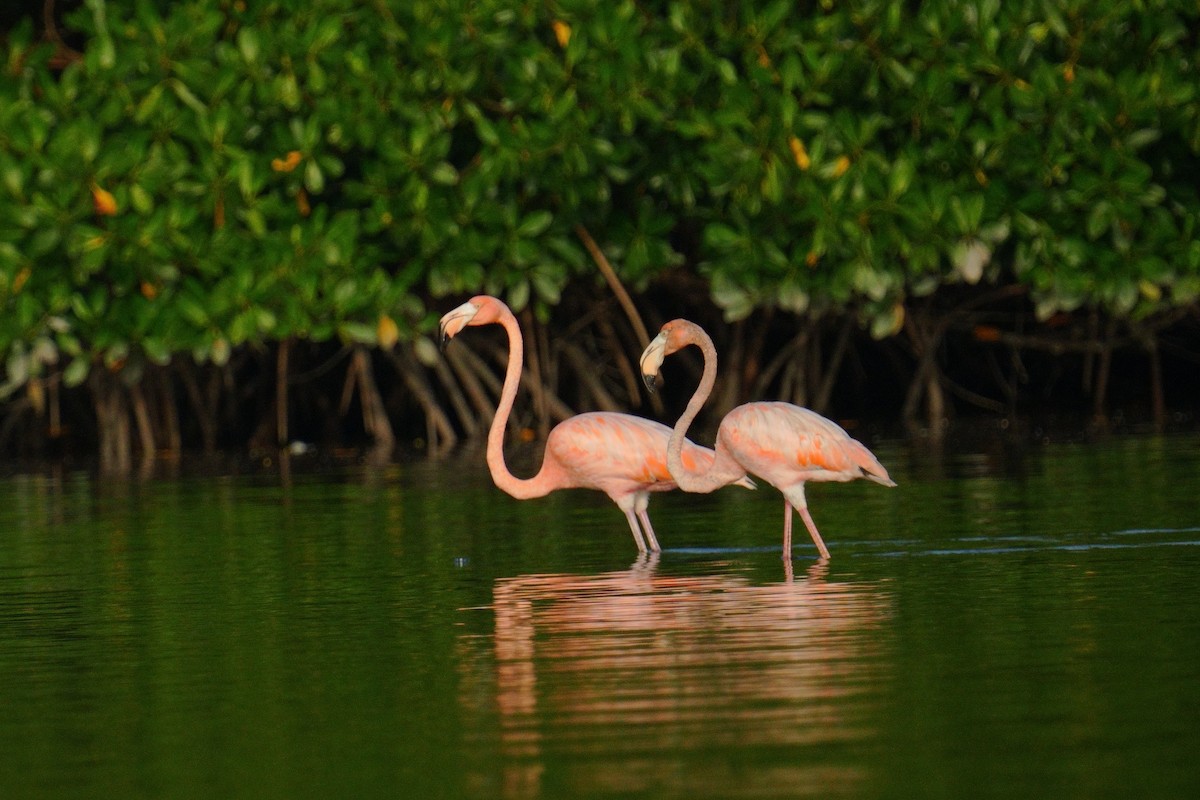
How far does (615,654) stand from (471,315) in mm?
4275

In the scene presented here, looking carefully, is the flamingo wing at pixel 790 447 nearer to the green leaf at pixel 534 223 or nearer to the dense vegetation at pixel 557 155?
the dense vegetation at pixel 557 155

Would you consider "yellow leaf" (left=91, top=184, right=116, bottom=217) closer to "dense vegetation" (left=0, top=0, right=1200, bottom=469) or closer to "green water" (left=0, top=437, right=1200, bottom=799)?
"dense vegetation" (left=0, top=0, right=1200, bottom=469)

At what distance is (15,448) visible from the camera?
21141 millimetres

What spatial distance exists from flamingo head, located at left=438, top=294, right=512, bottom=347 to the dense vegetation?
4.14m

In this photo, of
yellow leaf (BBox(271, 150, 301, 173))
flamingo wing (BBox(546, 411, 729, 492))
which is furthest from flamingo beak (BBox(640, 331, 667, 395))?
yellow leaf (BBox(271, 150, 301, 173))

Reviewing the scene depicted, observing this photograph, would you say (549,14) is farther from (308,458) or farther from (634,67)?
(308,458)

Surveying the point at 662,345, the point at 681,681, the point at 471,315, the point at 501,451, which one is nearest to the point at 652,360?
the point at 662,345

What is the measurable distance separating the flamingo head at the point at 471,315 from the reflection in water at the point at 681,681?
82.7 inches

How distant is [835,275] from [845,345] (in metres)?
4.07

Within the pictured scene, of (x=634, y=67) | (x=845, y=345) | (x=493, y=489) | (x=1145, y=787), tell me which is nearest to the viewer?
(x=1145, y=787)

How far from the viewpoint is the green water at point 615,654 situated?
16.4ft

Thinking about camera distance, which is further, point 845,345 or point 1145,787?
point 845,345

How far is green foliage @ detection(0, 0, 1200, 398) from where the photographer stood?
15.0 meters

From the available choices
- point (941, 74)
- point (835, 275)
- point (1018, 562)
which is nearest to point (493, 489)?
point (835, 275)
